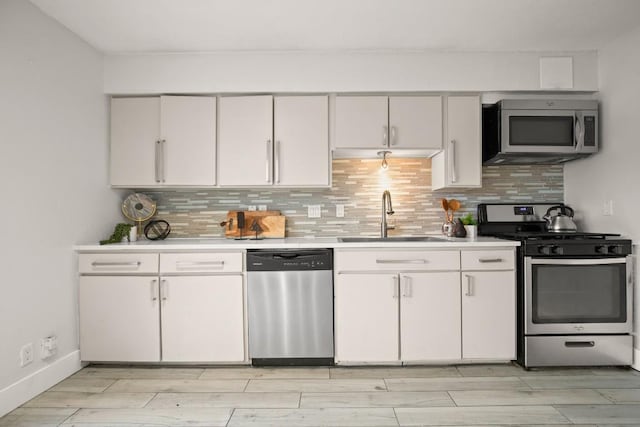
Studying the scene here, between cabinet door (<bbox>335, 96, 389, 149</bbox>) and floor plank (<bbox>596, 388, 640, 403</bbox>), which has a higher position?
cabinet door (<bbox>335, 96, 389, 149</bbox>)

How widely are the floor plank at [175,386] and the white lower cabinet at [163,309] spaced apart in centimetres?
19

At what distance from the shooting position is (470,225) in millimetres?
3141

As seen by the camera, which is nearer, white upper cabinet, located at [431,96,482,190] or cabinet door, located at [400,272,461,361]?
cabinet door, located at [400,272,461,361]

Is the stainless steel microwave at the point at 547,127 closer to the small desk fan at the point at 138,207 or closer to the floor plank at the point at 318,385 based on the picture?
the floor plank at the point at 318,385

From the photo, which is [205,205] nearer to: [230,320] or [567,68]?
[230,320]

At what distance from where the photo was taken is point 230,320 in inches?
104

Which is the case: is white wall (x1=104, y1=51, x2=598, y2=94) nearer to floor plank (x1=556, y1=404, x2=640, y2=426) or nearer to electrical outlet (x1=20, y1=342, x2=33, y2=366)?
electrical outlet (x1=20, y1=342, x2=33, y2=366)

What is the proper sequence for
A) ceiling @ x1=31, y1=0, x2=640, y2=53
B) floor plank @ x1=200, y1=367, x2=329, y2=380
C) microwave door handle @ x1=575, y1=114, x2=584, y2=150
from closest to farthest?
ceiling @ x1=31, y1=0, x2=640, y2=53, floor plank @ x1=200, y1=367, x2=329, y2=380, microwave door handle @ x1=575, y1=114, x2=584, y2=150

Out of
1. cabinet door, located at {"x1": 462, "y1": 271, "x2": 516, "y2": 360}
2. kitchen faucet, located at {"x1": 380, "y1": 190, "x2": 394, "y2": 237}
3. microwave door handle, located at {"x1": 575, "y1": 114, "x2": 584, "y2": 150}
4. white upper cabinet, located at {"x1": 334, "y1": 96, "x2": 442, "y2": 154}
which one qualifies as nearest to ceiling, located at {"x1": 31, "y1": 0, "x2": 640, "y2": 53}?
white upper cabinet, located at {"x1": 334, "y1": 96, "x2": 442, "y2": 154}

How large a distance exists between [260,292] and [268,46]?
5.94ft

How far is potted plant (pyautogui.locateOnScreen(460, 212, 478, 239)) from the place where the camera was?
311cm

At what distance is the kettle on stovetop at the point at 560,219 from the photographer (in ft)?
9.76

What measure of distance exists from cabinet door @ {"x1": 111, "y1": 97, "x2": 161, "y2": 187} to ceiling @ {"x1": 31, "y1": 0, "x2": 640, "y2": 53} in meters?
0.44

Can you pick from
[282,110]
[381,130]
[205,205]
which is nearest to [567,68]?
[381,130]
